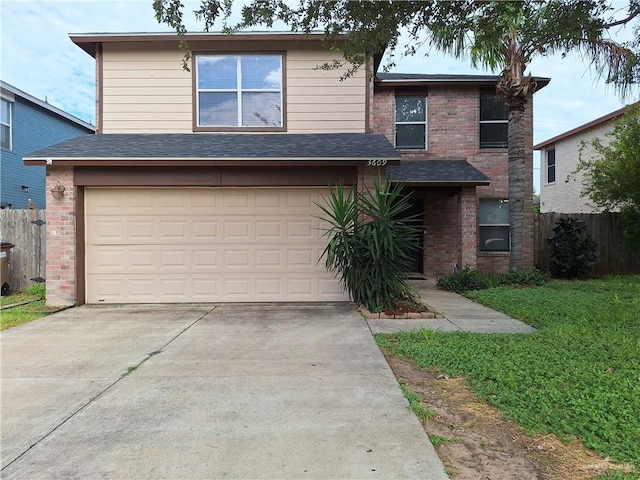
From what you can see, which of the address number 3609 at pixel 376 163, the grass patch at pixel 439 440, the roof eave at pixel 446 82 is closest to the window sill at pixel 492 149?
the roof eave at pixel 446 82

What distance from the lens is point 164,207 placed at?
845 cm

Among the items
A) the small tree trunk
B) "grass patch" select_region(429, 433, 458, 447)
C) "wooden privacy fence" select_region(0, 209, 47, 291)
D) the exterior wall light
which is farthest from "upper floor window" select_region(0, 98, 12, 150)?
"grass patch" select_region(429, 433, 458, 447)

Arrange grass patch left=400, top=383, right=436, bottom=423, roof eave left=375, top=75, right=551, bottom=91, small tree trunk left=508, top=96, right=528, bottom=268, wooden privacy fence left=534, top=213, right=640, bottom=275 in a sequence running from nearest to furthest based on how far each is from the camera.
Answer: grass patch left=400, top=383, right=436, bottom=423, small tree trunk left=508, top=96, right=528, bottom=268, roof eave left=375, top=75, right=551, bottom=91, wooden privacy fence left=534, top=213, right=640, bottom=275

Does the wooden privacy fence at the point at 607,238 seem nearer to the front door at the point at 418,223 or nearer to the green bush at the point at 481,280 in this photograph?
the green bush at the point at 481,280

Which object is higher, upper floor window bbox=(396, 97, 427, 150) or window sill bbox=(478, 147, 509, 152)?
upper floor window bbox=(396, 97, 427, 150)

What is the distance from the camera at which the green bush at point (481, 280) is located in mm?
10016

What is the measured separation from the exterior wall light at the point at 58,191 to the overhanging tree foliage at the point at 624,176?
43.6 ft

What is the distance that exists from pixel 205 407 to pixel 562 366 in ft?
11.0

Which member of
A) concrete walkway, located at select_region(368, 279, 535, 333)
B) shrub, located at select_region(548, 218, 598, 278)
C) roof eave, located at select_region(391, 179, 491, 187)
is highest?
roof eave, located at select_region(391, 179, 491, 187)

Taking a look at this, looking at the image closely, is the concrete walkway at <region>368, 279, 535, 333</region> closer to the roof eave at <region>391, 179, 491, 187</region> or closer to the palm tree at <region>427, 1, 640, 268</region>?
the roof eave at <region>391, 179, 491, 187</region>

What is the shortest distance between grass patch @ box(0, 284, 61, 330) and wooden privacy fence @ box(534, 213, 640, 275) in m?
12.3

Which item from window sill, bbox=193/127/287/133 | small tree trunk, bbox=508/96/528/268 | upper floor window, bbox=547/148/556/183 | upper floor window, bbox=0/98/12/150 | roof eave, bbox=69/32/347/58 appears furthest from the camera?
upper floor window, bbox=547/148/556/183

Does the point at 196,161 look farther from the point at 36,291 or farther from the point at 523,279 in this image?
the point at 523,279

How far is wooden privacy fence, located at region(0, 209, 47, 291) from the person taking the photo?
9.93m
